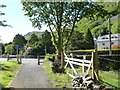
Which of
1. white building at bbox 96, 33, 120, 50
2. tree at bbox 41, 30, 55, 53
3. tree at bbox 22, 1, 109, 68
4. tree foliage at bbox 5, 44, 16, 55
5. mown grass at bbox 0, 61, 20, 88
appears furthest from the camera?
white building at bbox 96, 33, 120, 50

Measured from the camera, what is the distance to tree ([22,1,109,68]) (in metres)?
28.9

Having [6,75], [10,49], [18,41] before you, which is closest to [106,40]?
[18,41]

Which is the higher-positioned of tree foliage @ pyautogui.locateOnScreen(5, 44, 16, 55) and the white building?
the white building

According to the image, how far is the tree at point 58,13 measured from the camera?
94.8ft

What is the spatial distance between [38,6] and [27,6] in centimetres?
148

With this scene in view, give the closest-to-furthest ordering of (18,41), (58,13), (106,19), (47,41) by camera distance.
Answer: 1. (58,13)
2. (106,19)
3. (47,41)
4. (18,41)

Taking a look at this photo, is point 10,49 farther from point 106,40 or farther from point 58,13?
point 58,13

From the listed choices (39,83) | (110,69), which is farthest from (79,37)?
(39,83)

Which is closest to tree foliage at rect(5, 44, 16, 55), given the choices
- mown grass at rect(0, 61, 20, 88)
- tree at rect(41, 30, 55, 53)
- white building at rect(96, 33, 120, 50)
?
tree at rect(41, 30, 55, 53)

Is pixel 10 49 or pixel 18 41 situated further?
pixel 18 41

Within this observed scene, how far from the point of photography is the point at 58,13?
95.8ft

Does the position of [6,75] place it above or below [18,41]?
below

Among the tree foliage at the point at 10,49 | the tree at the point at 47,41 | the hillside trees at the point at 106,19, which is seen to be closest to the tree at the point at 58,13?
the hillside trees at the point at 106,19

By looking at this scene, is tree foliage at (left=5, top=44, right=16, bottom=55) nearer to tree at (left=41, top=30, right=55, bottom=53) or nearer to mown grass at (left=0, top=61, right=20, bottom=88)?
tree at (left=41, top=30, right=55, bottom=53)
